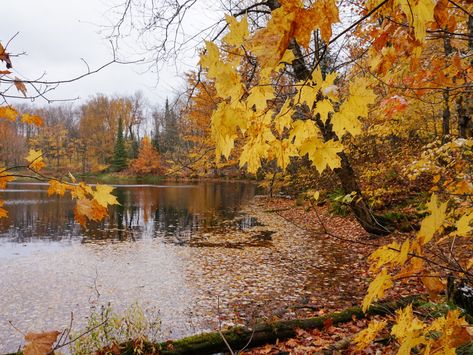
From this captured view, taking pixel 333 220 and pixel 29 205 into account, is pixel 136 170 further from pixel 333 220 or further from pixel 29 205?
pixel 333 220

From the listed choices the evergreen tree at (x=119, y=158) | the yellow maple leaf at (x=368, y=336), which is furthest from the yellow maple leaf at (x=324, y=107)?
the evergreen tree at (x=119, y=158)

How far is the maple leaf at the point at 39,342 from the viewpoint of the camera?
2.19 m

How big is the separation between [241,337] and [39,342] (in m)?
2.52

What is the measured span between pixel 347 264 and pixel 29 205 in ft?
A: 61.6

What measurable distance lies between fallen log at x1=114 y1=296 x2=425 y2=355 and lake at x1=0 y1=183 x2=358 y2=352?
0.34 m

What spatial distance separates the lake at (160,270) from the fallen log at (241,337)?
0.34 metres

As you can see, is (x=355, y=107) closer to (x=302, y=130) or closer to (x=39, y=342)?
(x=302, y=130)

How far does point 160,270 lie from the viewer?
834 cm

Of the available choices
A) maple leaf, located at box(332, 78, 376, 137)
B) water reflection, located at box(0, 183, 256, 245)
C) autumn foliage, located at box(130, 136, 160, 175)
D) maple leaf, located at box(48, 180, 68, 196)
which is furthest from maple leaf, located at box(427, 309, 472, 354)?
autumn foliage, located at box(130, 136, 160, 175)

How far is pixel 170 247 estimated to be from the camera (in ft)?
35.3

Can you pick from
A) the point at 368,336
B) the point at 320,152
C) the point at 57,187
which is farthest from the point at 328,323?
the point at 57,187

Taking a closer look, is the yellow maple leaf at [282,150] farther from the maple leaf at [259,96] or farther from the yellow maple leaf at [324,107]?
the maple leaf at [259,96]

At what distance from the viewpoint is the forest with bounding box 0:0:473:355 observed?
1559 mm

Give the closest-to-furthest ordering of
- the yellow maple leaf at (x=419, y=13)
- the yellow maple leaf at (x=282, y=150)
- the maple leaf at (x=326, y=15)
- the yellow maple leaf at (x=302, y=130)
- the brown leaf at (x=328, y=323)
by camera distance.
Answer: the yellow maple leaf at (x=419, y=13), the maple leaf at (x=326, y=15), the yellow maple leaf at (x=302, y=130), the yellow maple leaf at (x=282, y=150), the brown leaf at (x=328, y=323)
